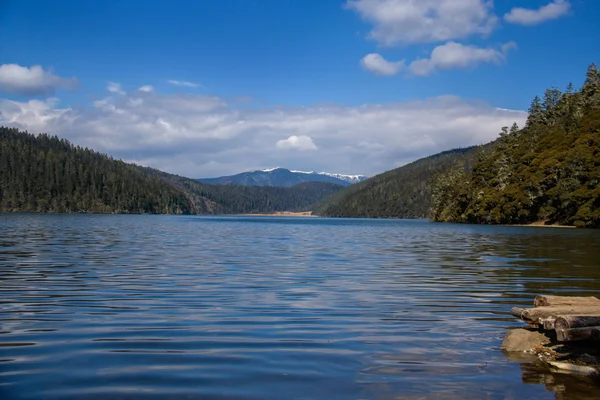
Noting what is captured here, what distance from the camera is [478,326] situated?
1620cm

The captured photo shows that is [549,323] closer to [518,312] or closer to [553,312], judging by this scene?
[553,312]

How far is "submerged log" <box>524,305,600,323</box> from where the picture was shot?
13.7 meters

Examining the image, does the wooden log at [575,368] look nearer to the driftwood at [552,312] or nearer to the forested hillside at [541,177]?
the driftwood at [552,312]

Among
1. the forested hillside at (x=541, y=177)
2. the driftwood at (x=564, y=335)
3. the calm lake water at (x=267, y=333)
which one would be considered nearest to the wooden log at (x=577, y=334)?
the driftwood at (x=564, y=335)

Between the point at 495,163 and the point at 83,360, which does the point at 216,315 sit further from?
the point at 495,163

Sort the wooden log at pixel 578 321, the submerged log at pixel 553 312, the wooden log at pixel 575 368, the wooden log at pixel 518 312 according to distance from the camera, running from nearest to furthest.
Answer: the wooden log at pixel 575 368
the wooden log at pixel 578 321
the submerged log at pixel 553 312
the wooden log at pixel 518 312

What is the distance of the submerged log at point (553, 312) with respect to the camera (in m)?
13.7

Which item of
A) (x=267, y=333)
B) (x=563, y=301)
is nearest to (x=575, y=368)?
(x=563, y=301)

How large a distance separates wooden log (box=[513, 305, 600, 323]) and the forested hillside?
105811 mm

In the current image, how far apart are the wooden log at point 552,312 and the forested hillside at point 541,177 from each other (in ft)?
347

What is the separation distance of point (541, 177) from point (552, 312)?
123067 millimetres

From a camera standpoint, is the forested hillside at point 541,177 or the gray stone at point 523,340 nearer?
the gray stone at point 523,340

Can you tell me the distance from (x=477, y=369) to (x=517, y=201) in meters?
129

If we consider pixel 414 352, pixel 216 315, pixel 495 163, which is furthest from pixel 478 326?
pixel 495 163
